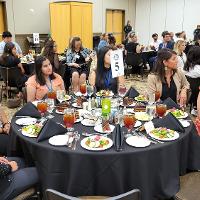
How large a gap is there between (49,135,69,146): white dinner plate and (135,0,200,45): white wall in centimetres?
1144

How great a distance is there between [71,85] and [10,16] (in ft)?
16.0

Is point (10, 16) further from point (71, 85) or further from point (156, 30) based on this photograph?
point (156, 30)

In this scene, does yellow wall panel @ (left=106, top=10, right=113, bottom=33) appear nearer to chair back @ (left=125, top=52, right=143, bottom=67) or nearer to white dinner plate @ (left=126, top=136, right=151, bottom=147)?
chair back @ (left=125, top=52, right=143, bottom=67)

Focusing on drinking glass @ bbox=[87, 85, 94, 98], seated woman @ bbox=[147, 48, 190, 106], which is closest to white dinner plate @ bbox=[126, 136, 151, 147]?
drinking glass @ bbox=[87, 85, 94, 98]

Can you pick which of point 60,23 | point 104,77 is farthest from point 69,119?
point 60,23

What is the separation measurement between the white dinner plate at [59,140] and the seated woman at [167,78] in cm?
165

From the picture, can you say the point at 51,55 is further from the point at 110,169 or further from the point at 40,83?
the point at 110,169

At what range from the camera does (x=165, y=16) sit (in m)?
13.1

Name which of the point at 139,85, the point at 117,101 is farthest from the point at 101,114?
the point at 139,85

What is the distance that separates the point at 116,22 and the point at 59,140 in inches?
478

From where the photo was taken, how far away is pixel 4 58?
210 inches

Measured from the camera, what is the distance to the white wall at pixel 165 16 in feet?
39.9

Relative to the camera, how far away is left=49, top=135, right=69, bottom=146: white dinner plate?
2055 mm

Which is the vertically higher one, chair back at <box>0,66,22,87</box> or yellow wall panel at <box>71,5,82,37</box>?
yellow wall panel at <box>71,5,82,37</box>
